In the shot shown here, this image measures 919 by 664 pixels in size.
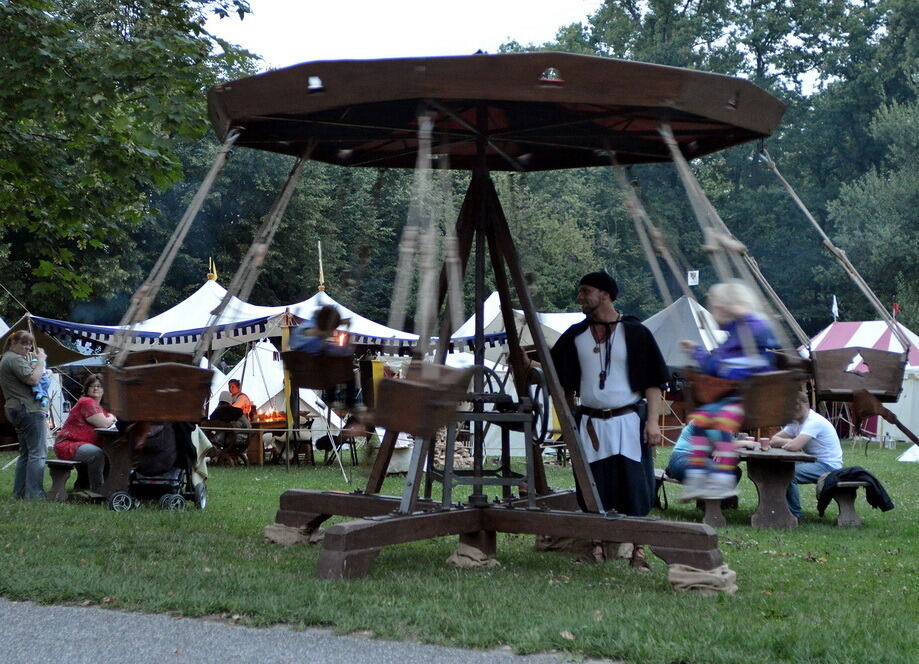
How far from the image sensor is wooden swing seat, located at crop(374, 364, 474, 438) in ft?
19.0

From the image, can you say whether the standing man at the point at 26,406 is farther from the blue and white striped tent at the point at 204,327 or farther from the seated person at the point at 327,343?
the blue and white striped tent at the point at 204,327

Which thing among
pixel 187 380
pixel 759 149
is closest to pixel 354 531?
pixel 187 380

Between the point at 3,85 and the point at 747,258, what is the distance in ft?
24.9

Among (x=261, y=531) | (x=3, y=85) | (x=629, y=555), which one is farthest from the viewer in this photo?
(x=3, y=85)

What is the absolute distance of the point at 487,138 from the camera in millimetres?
8078

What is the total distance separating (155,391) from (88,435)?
21.0ft

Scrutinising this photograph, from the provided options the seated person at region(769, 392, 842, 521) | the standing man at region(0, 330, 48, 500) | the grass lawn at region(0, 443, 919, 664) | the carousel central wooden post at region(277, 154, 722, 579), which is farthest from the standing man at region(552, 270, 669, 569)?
the standing man at region(0, 330, 48, 500)

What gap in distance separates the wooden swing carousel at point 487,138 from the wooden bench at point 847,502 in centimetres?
387

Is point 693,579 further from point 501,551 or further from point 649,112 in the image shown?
point 649,112

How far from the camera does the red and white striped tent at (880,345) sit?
92.0 ft

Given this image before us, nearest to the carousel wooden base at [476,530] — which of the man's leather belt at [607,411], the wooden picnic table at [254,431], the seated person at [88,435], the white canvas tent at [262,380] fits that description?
the man's leather belt at [607,411]

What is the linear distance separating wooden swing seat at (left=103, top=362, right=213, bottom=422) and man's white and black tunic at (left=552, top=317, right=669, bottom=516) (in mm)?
2586

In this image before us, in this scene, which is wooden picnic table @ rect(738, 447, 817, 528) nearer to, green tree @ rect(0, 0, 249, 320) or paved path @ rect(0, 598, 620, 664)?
paved path @ rect(0, 598, 620, 664)

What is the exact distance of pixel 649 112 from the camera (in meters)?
6.77
